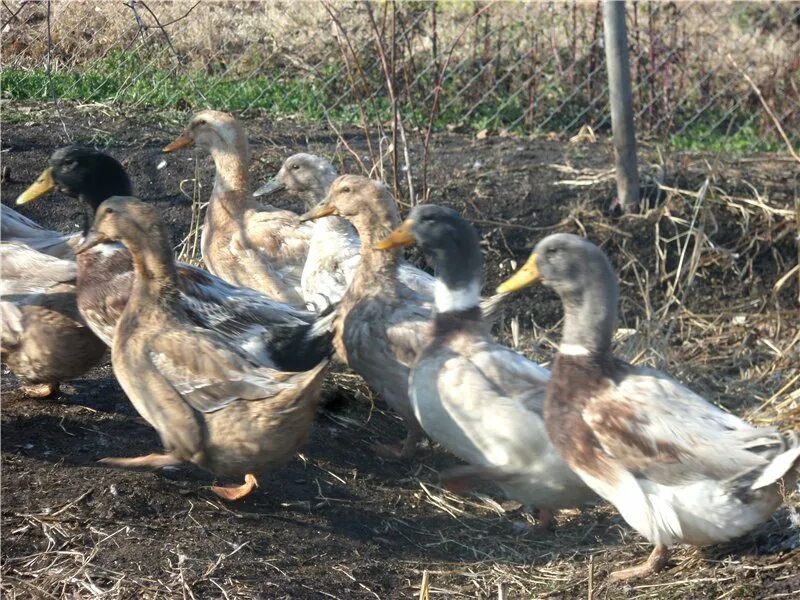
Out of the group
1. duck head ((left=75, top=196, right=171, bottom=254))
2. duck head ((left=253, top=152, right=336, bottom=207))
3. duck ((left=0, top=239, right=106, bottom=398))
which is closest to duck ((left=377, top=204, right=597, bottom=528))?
duck head ((left=75, top=196, right=171, bottom=254))

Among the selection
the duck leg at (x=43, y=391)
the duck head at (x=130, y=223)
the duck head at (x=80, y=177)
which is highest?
the duck head at (x=80, y=177)

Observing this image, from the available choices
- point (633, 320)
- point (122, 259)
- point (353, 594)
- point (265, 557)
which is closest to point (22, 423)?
point (122, 259)

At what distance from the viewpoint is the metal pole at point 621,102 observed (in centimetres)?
674

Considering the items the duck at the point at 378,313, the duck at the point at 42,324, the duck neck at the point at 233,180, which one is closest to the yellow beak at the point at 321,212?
the duck at the point at 378,313

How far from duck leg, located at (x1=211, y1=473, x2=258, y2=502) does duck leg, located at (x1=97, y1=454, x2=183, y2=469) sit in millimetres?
221

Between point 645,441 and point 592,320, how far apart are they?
21.5 inches

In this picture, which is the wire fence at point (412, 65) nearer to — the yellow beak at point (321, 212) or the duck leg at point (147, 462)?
the yellow beak at point (321, 212)

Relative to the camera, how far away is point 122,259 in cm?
508

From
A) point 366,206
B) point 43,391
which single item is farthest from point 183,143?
point 43,391

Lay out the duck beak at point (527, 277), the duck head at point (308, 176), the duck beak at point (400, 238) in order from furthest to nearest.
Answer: the duck head at point (308, 176)
the duck beak at point (400, 238)
the duck beak at point (527, 277)

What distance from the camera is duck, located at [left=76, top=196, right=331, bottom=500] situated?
4.17 metres

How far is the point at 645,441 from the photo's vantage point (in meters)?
3.94

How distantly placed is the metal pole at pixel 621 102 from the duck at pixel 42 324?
3456mm

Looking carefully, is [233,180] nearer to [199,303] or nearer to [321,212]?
[321,212]
